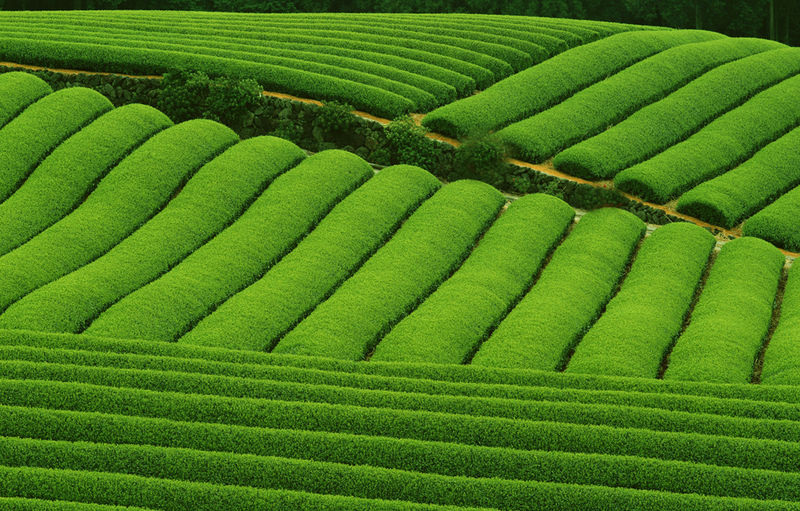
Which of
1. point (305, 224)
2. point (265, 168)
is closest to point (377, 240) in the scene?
point (305, 224)

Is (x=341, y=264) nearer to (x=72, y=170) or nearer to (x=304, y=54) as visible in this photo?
(x=72, y=170)

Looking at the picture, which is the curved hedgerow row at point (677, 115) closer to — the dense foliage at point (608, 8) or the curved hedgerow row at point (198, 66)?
the curved hedgerow row at point (198, 66)

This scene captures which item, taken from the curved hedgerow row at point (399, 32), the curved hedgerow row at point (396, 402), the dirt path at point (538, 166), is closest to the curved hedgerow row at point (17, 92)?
the dirt path at point (538, 166)

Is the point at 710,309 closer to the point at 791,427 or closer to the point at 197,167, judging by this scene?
the point at 791,427

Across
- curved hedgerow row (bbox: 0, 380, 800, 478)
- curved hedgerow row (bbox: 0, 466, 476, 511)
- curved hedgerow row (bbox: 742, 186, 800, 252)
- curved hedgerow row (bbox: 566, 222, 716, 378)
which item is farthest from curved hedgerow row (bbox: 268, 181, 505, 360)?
curved hedgerow row (bbox: 742, 186, 800, 252)

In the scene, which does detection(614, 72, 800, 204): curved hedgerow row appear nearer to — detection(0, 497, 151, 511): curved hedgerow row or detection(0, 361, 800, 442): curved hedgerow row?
detection(0, 361, 800, 442): curved hedgerow row

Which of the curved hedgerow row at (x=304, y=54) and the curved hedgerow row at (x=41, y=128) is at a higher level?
the curved hedgerow row at (x=304, y=54)
